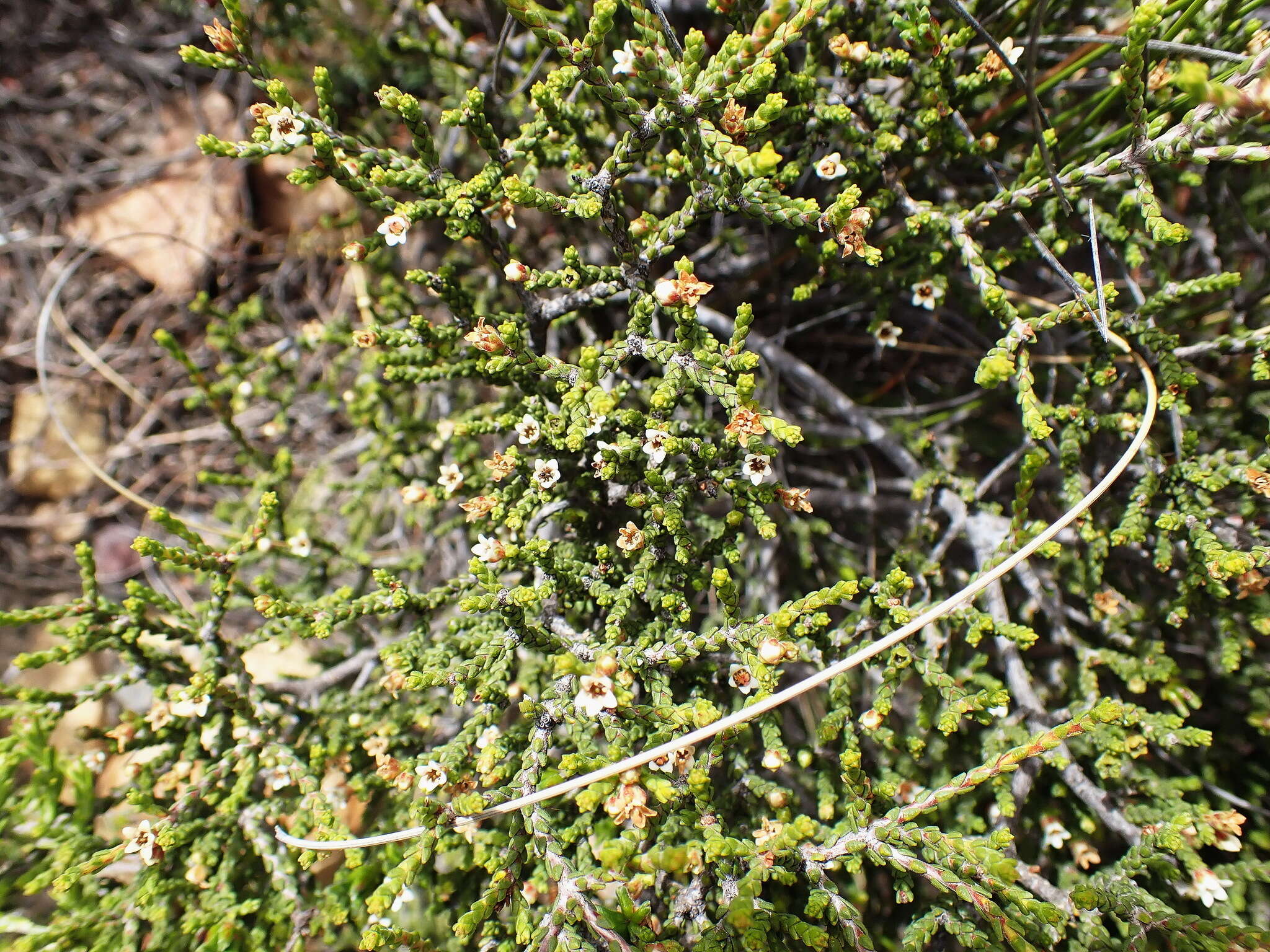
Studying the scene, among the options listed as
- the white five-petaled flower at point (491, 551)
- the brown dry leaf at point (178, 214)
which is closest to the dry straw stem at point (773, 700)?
the white five-petaled flower at point (491, 551)

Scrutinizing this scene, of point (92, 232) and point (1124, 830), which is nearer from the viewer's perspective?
point (1124, 830)

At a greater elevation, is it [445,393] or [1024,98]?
[1024,98]

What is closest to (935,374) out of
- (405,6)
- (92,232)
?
(405,6)

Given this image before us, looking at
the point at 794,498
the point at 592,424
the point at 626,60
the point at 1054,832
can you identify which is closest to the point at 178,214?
the point at 626,60

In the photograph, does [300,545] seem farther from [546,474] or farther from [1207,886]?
[1207,886]

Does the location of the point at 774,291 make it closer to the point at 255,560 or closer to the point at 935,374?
Answer: the point at 935,374

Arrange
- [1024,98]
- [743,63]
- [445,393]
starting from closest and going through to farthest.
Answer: [743,63]
[1024,98]
[445,393]
